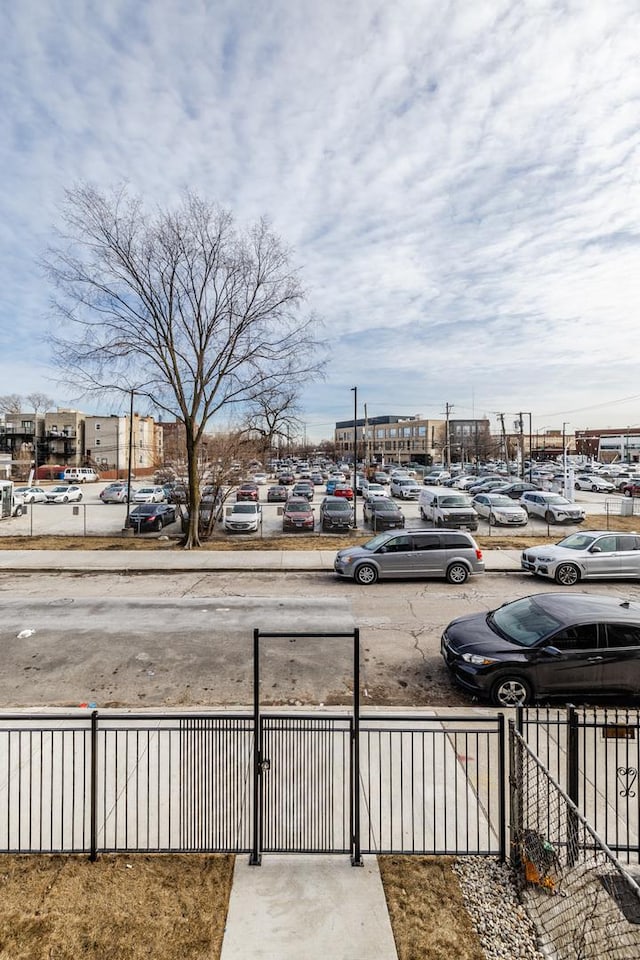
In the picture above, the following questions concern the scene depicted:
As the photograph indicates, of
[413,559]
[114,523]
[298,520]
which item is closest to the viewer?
[413,559]

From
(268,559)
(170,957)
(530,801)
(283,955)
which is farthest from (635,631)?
(268,559)

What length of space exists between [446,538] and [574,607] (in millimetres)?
7446

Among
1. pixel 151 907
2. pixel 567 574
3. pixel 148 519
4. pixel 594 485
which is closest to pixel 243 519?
pixel 148 519

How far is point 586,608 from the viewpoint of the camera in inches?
308

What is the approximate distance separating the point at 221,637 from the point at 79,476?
57354mm

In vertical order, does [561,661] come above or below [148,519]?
below

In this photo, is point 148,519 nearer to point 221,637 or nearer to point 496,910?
point 221,637

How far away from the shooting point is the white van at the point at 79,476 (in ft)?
197

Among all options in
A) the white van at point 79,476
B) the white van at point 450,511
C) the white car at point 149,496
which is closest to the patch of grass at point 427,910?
the white van at point 450,511

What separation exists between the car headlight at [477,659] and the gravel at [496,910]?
3147 millimetres

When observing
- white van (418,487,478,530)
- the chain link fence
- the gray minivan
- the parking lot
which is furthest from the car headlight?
white van (418,487,478,530)

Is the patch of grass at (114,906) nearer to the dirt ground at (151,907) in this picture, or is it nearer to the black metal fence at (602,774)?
the dirt ground at (151,907)

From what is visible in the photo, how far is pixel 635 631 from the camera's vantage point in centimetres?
740

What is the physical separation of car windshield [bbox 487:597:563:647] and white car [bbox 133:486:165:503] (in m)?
33.1
